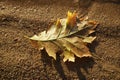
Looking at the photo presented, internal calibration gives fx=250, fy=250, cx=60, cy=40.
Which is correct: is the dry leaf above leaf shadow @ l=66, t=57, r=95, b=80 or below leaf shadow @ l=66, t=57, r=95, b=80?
above

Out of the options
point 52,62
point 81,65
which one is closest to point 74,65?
point 81,65

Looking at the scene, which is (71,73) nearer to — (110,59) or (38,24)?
(110,59)

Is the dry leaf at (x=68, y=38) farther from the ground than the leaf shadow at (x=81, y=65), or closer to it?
farther from the ground

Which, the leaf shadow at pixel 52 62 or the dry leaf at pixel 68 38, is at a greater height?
the dry leaf at pixel 68 38

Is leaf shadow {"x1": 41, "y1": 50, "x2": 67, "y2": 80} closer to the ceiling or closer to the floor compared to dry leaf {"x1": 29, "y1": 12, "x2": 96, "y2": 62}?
closer to the floor

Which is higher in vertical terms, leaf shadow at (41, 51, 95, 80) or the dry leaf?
the dry leaf

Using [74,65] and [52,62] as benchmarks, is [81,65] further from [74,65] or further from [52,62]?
[52,62]
